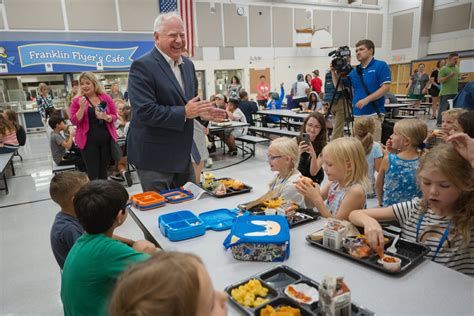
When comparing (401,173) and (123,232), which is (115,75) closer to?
(123,232)

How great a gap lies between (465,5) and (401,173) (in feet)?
50.9

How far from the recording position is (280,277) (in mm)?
1212

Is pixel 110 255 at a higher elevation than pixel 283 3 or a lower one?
lower

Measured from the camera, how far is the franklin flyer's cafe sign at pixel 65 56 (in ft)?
31.4

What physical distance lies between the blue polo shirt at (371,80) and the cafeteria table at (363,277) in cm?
267

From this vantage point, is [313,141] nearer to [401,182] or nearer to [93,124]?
[401,182]

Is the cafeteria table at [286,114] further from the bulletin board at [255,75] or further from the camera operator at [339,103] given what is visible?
the bulletin board at [255,75]

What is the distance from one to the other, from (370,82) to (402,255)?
119 inches

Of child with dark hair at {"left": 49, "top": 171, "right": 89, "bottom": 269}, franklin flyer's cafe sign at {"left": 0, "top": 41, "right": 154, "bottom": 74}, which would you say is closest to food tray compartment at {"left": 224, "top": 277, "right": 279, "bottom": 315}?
child with dark hair at {"left": 49, "top": 171, "right": 89, "bottom": 269}

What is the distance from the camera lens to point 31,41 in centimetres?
975

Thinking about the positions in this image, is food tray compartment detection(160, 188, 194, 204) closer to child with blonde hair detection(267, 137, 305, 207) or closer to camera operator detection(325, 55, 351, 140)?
child with blonde hair detection(267, 137, 305, 207)

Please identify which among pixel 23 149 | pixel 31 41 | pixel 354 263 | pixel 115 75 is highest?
pixel 31 41

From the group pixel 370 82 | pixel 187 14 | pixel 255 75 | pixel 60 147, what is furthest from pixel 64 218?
pixel 255 75

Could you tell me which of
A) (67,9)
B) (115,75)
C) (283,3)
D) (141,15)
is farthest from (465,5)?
(67,9)
